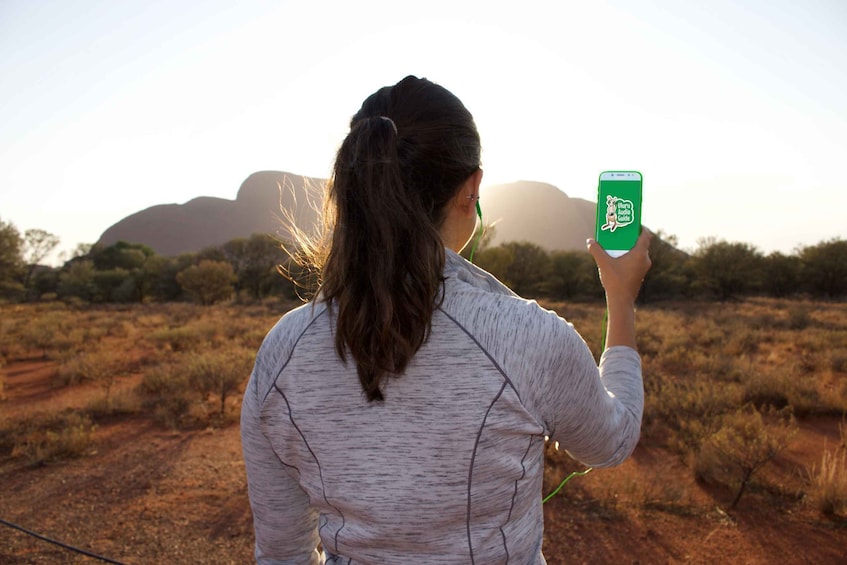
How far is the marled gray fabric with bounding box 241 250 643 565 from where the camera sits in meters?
0.85

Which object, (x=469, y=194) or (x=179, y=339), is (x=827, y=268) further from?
(x=469, y=194)

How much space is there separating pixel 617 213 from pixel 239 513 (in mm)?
4482

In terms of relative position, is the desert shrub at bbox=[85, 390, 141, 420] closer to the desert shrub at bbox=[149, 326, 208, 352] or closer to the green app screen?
the desert shrub at bbox=[149, 326, 208, 352]

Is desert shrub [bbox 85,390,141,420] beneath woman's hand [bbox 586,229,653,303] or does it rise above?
beneath

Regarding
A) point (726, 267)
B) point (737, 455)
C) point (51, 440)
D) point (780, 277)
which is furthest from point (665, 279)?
point (51, 440)

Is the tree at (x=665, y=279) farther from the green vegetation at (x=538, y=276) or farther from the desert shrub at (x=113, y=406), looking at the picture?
the desert shrub at (x=113, y=406)

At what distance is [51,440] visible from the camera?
596 centimetres

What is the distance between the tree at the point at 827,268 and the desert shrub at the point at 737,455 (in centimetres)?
3492

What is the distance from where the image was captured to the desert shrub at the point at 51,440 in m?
5.82

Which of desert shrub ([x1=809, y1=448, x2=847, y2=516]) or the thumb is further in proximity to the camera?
desert shrub ([x1=809, y1=448, x2=847, y2=516])

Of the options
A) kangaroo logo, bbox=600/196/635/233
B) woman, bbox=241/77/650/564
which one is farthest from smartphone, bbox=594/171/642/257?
woman, bbox=241/77/650/564

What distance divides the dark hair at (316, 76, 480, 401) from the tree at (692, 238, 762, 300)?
35.7m

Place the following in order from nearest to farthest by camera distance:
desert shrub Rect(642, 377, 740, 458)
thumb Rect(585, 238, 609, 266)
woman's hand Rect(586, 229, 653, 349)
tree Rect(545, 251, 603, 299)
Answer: woman's hand Rect(586, 229, 653, 349), thumb Rect(585, 238, 609, 266), desert shrub Rect(642, 377, 740, 458), tree Rect(545, 251, 603, 299)

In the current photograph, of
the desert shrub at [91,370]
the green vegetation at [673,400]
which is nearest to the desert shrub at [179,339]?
the green vegetation at [673,400]
